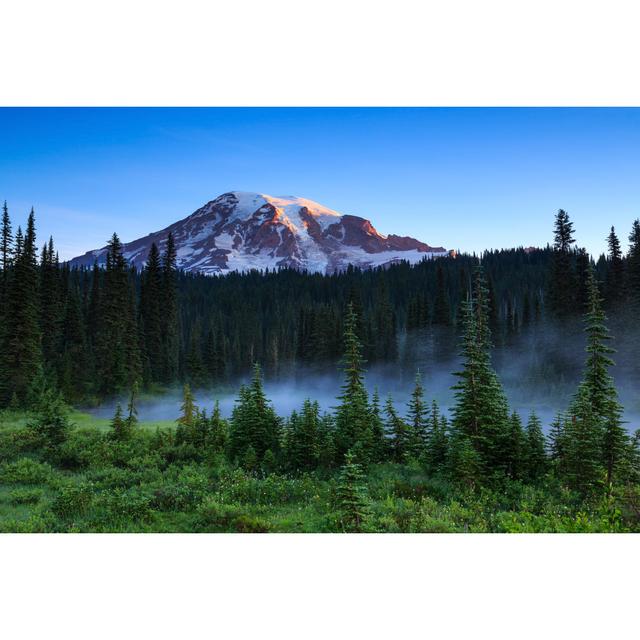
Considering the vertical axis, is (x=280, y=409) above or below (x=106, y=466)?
above

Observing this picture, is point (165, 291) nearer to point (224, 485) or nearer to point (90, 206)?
point (90, 206)

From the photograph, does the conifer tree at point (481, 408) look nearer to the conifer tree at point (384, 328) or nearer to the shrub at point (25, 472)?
the conifer tree at point (384, 328)

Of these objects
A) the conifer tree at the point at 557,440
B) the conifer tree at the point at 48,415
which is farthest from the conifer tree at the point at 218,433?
the conifer tree at the point at 557,440

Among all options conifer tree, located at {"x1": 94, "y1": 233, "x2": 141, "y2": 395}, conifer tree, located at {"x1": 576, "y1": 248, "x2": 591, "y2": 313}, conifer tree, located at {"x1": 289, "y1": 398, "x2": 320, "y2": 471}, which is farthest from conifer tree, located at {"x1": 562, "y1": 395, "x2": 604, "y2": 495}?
conifer tree, located at {"x1": 94, "y1": 233, "x2": 141, "y2": 395}

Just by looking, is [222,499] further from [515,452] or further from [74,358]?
[515,452]

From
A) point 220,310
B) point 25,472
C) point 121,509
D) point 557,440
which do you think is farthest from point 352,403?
point 25,472
